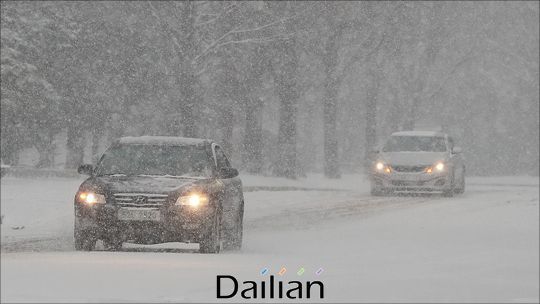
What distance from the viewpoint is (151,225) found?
51.2ft

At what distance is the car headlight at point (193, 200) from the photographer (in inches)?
617

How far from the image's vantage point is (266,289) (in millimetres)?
11117

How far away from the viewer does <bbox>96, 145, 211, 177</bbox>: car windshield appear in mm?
16531

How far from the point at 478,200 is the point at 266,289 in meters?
19.9

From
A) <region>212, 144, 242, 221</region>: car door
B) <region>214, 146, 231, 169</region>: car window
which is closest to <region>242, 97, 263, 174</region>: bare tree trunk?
<region>214, 146, 231, 169</region>: car window

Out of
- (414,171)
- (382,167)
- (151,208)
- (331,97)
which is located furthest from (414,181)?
(331,97)

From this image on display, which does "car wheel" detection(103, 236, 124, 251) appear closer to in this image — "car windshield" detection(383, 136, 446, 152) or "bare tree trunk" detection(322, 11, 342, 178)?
"car windshield" detection(383, 136, 446, 152)

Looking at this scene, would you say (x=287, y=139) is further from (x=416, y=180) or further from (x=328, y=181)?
(x=416, y=180)

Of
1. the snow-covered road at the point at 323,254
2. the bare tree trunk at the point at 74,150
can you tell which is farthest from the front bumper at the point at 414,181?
the bare tree trunk at the point at 74,150

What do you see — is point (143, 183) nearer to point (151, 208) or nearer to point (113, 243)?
point (151, 208)

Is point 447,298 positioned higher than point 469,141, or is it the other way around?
point 469,141

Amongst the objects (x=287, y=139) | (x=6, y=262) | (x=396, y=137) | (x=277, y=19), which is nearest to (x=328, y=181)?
(x=287, y=139)

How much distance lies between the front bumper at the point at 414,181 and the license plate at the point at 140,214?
16891mm

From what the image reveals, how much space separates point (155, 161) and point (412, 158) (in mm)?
16183
